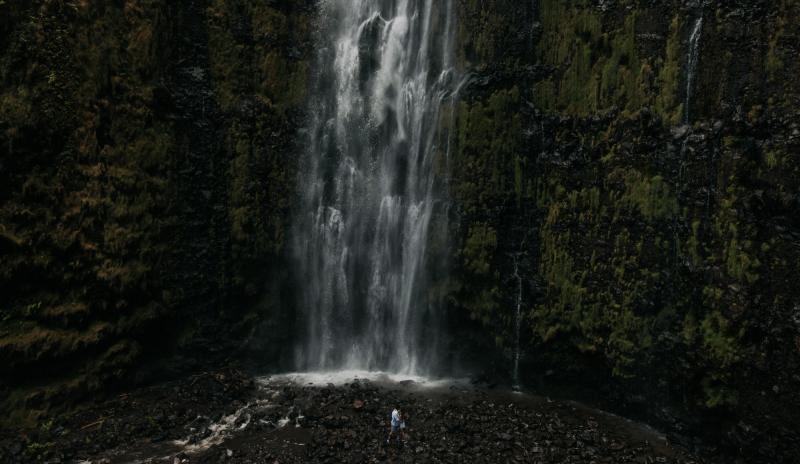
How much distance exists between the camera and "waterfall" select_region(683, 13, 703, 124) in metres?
15.4

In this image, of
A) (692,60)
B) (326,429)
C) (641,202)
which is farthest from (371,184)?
(692,60)

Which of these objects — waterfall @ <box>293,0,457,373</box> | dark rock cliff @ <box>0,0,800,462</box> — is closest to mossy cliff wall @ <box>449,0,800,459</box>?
dark rock cliff @ <box>0,0,800,462</box>

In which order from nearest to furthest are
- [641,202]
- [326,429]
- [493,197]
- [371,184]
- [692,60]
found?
[692,60] → [326,429] → [641,202] → [493,197] → [371,184]

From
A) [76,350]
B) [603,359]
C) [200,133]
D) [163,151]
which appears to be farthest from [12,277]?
[603,359]

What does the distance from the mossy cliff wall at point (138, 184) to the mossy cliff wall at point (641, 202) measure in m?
8.60

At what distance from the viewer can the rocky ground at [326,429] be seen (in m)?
15.1

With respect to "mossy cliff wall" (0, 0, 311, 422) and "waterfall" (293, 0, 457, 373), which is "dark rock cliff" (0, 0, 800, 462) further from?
"waterfall" (293, 0, 457, 373)

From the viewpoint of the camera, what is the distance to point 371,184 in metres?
22.2

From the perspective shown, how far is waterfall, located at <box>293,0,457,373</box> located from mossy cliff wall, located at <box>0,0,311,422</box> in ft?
4.47

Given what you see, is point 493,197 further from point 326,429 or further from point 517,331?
point 326,429

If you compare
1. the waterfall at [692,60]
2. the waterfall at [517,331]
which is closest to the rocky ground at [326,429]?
the waterfall at [517,331]

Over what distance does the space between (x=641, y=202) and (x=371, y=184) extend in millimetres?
10952

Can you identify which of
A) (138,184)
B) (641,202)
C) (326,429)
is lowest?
(326,429)

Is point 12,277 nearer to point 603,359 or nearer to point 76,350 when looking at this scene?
point 76,350
